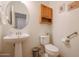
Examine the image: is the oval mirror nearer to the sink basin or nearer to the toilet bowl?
the sink basin

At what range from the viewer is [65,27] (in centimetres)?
192

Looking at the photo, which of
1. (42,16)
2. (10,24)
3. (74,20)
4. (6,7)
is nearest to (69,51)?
(74,20)

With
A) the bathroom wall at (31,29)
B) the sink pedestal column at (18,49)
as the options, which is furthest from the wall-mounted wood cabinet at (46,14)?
the sink pedestal column at (18,49)

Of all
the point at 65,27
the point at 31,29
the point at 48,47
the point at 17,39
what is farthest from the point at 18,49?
the point at 65,27

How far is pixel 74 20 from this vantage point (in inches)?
71.6

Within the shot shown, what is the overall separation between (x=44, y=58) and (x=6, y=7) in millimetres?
983

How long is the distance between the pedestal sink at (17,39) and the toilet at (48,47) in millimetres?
268

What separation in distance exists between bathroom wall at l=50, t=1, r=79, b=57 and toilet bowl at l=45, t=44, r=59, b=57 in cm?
8

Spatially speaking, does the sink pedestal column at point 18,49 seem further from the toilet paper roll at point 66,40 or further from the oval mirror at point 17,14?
the toilet paper roll at point 66,40

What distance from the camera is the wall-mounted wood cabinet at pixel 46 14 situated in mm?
1890

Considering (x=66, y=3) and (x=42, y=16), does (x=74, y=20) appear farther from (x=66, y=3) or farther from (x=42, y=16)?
(x=42, y=16)

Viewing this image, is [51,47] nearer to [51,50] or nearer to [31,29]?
[51,50]

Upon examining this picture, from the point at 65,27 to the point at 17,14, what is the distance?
790 mm

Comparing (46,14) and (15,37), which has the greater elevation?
(46,14)
